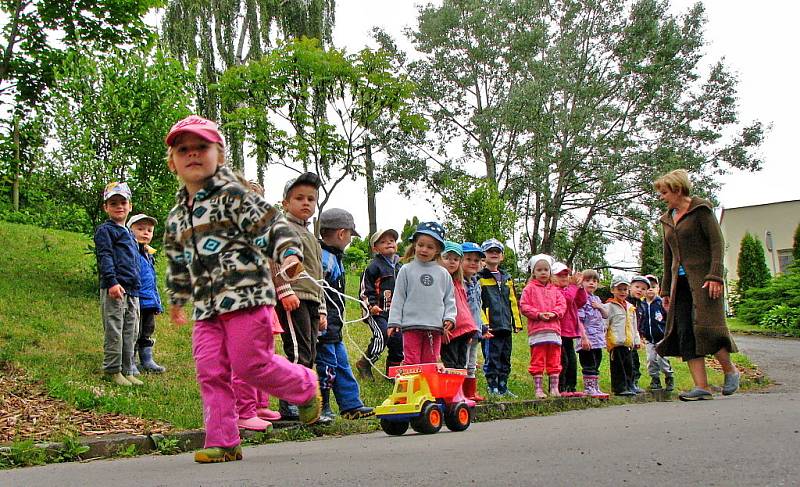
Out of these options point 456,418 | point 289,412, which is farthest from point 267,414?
point 456,418

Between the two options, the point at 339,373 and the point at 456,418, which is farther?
the point at 339,373

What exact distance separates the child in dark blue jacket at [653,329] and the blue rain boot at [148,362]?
7.34 meters

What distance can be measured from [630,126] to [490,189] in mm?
14071

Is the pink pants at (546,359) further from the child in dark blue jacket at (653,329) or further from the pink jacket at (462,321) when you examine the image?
the child in dark blue jacket at (653,329)

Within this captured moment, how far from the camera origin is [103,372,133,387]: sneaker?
8.42 meters

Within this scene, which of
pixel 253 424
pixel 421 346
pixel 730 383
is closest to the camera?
pixel 253 424

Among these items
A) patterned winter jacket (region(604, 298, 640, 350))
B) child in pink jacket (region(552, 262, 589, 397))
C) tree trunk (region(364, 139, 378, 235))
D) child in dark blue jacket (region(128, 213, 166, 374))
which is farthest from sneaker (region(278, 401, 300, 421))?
tree trunk (region(364, 139, 378, 235))

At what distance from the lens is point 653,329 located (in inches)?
501

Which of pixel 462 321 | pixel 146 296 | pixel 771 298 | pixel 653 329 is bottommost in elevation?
pixel 653 329

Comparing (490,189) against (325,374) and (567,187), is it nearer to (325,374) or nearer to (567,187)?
(567,187)

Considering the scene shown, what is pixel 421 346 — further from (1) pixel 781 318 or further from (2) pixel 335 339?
(1) pixel 781 318

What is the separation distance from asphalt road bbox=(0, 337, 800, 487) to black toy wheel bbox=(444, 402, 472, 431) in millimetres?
559

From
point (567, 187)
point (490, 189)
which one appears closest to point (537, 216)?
point (567, 187)

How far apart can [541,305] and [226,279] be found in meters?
6.52
